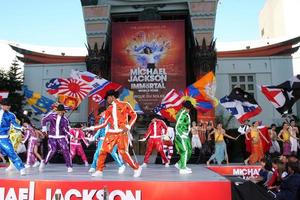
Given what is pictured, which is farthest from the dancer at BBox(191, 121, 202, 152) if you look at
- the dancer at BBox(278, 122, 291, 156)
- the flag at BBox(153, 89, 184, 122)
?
the dancer at BBox(278, 122, 291, 156)

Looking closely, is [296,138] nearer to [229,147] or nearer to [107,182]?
[229,147]

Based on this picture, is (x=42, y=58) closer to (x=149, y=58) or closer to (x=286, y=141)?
(x=149, y=58)

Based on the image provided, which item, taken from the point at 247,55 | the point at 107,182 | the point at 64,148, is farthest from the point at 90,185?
the point at 247,55

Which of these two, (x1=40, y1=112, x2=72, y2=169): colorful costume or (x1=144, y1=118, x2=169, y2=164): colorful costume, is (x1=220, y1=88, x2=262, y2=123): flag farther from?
(x1=40, y1=112, x2=72, y2=169): colorful costume

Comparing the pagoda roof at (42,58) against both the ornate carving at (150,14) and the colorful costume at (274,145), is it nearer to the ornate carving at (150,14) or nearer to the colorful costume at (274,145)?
the ornate carving at (150,14)

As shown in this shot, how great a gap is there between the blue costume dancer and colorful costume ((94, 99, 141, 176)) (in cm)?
189

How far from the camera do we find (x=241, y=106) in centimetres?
1603

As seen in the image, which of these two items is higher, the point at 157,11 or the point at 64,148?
the point at 157,11

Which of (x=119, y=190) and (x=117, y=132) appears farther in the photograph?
(x=117, y=132)

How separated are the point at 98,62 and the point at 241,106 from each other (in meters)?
14.6

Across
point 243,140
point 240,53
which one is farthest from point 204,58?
point 243,140

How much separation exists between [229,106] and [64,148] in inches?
341

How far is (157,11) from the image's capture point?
2911 cm

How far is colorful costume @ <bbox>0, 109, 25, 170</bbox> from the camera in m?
8.25
